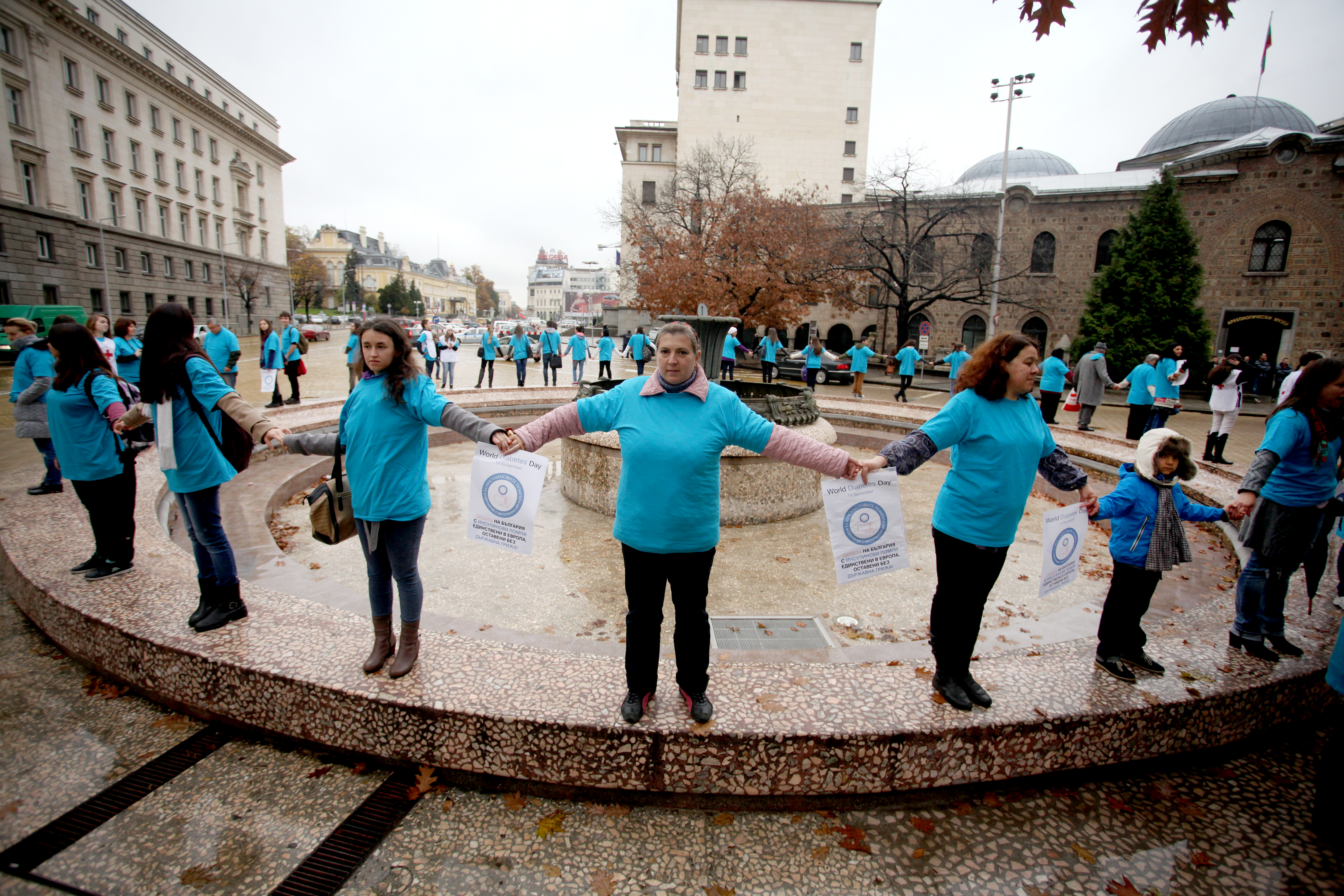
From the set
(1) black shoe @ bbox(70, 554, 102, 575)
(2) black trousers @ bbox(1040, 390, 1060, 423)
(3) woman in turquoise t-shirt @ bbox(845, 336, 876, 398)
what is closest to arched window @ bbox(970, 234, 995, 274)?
(3) woman in turquoise t-shirt @ bbox(845, 336, 876, 398)

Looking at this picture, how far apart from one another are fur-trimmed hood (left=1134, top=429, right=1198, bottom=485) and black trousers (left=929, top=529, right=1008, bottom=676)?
1.01 m

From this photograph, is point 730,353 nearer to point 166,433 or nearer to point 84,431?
point 84,431

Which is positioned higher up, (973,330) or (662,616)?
(973,330)

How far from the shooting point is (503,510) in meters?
3.36

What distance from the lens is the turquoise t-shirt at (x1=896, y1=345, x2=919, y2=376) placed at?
57.2 feet

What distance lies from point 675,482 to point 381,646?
5.78 ft

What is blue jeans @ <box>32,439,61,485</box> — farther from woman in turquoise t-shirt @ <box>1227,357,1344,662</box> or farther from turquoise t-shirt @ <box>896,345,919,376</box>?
turquoise t-shirt @ <box>896,345,919,376</box>

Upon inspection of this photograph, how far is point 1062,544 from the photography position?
11.2 ft

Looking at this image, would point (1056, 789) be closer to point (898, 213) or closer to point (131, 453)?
point (131, 453)

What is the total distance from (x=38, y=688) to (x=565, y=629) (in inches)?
115

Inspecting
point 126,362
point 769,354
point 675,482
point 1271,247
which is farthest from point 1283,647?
point 1271,247

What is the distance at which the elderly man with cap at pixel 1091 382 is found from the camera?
12562 millimetres

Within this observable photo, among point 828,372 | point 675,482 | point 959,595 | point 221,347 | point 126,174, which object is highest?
point 126,174

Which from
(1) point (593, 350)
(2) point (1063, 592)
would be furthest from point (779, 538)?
(1) point (593, 350)
